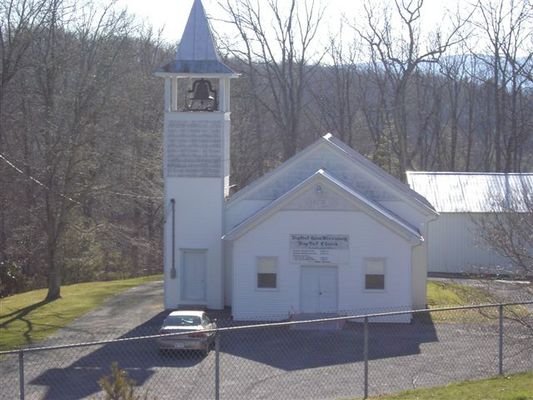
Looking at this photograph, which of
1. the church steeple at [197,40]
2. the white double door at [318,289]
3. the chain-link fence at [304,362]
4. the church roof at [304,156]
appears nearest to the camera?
the chain-link fence at [304,362]

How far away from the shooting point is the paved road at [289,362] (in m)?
18.6

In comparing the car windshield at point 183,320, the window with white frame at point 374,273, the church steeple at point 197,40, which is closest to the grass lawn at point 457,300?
the window with white frame at point 374,273

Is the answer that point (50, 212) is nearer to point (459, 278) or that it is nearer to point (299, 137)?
point (459, 278)

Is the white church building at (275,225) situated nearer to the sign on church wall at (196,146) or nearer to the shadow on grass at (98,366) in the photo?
the sign on church wall at (196,146)

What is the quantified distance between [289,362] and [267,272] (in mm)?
8515

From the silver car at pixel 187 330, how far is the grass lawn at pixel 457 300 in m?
8.07

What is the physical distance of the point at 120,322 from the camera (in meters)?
30.0

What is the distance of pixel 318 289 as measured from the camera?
29.9 metres

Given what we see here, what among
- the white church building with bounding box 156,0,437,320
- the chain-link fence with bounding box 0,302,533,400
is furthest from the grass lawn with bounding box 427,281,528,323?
the white church building with bounding box 156,0,437,320

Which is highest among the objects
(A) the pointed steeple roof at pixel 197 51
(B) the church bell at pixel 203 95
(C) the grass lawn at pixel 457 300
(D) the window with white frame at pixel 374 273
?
(A) the pointed steeple roof at pixel 197 51

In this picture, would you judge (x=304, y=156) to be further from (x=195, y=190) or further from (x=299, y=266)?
(x=299, y=266)

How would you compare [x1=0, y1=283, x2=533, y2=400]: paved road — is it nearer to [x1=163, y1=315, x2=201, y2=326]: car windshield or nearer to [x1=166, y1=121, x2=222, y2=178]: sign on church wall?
[x1=163, y1=315, x2=201, y2=326]: car windshield

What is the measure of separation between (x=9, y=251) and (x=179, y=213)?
1189 centimetres

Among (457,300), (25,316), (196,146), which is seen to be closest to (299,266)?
(196,146)
